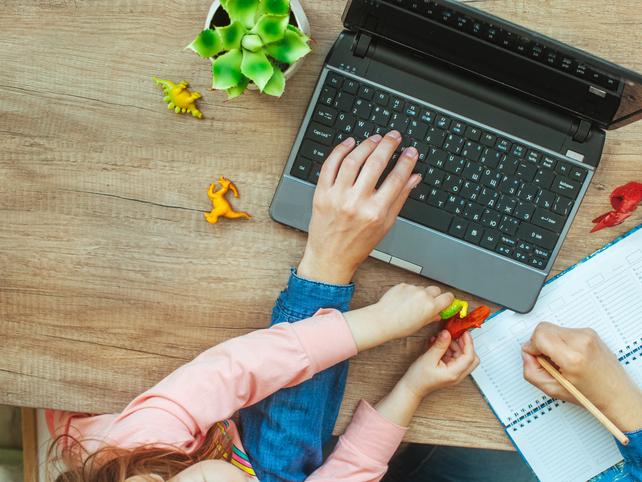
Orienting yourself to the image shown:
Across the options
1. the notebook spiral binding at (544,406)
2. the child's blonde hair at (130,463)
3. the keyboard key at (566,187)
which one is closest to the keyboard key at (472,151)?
the keyboard key at (566,187)

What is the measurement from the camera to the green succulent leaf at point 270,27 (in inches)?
26.3

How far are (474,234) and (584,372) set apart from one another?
0.24m

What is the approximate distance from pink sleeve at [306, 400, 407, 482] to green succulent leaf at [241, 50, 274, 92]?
46 cm

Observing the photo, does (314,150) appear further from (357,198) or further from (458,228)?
(458,228)

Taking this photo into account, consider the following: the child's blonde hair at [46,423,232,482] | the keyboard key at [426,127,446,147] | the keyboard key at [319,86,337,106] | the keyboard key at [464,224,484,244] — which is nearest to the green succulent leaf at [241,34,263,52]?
the keyboard key at [319,86,337,106]

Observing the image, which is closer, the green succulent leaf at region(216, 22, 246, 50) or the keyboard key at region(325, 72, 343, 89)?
the green succulent leaf at region(216, 22, 246, 50)

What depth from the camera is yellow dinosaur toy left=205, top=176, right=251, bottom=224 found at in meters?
0.82

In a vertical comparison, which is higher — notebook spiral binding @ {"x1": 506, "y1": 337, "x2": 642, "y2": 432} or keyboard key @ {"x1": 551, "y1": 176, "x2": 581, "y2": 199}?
keyboard key @ {"x1": 551, "y1": 176, "x2": 581, "y2": 199}

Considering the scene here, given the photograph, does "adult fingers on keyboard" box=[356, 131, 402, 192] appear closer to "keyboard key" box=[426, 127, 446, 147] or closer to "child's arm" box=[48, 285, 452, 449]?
"keyboard key" box=[426, 127, 446, 147]

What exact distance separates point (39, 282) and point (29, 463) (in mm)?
419

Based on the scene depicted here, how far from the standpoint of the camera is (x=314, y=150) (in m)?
0.81

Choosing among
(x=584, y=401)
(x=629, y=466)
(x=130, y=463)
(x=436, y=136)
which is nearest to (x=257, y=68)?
(x=436, y=136)

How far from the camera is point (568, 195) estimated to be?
2.66 ft

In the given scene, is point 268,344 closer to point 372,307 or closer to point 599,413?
point 372,307
